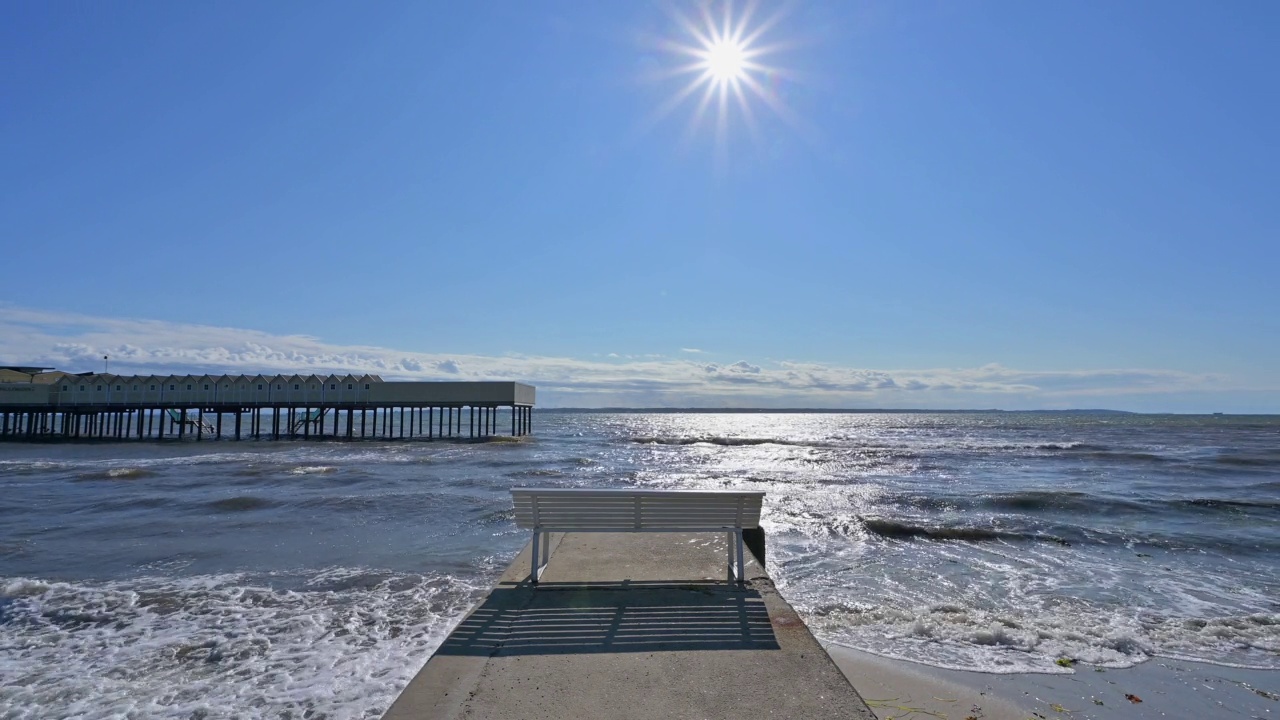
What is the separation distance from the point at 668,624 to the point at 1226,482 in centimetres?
2715

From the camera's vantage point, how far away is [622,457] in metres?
40.5

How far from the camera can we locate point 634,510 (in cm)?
671

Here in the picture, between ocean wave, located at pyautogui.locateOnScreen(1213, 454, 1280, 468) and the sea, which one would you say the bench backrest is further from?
ocean wave, located at pyautogui.locateOnScreen(1213, 454, 1280, 468)

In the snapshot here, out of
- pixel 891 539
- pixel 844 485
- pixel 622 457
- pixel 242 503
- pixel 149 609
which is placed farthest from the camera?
pixel 622 457

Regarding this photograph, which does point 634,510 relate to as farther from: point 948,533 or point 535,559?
point 948,533

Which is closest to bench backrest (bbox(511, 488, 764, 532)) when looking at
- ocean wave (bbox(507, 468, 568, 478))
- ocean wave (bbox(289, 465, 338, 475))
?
ocean wave (bbox(507, 468, 568, 478))

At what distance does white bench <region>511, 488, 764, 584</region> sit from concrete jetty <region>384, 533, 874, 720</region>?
1.53 feet

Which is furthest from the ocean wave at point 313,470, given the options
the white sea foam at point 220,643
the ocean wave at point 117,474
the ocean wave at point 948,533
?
the ocean wave at point 948,533

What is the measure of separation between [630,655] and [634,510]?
1986 millimetres

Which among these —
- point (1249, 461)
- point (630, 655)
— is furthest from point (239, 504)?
point (1249, 461)

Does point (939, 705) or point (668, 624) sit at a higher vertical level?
point (668, 624)

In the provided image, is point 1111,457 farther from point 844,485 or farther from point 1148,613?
point 1148,613

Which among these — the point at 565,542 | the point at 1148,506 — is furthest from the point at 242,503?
the point at 1148,506

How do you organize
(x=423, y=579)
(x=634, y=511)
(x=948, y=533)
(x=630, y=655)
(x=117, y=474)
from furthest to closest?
(x=117, y=474)
(x=948, y=533)
(x=423, y=579)
(x=634, y=511)
(x=630, y=655)
